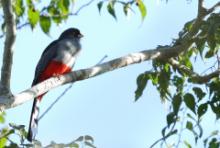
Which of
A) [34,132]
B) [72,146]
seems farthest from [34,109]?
[72,146]

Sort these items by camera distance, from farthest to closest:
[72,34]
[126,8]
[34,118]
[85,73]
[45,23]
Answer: [72,34] < [34,118] < [126,8] < [85,73] < [45,23]

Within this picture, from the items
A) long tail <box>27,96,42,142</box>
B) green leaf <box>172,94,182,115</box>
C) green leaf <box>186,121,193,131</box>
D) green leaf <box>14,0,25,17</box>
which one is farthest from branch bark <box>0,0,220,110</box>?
long tail <box>27,96,42,142</box>

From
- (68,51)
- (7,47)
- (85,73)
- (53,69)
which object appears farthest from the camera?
(68,51)

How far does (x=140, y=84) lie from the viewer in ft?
15.1

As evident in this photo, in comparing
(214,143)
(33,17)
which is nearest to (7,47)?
(33,17)

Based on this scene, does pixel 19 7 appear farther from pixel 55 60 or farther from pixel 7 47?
pixel 55 60

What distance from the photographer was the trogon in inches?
236

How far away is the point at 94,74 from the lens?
429cm

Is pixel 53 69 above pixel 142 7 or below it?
above

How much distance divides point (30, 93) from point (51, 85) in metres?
0.26

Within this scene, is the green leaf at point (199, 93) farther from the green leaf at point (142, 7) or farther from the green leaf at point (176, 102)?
the green leaf at point (142, 7)

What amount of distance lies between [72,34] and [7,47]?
3.35 metres

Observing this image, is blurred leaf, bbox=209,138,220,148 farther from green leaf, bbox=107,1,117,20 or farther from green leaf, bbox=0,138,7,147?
green leaf, bbox=0,138,7,147

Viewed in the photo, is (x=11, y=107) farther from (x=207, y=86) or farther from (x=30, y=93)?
(x=207, y=86)
